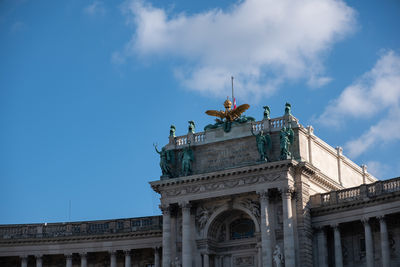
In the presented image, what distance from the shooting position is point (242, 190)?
214 feet

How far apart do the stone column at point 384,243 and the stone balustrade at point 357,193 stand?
2197 mm

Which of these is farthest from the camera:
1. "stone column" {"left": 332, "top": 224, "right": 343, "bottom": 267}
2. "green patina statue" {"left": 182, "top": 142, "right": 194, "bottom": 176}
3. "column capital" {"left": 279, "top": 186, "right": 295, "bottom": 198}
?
"green patina statue" {"left": 182, "top": 142, "right": 194, "bottom": 176}

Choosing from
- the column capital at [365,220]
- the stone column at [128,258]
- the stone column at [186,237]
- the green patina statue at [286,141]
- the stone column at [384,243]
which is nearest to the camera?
the stone column at [384,243]

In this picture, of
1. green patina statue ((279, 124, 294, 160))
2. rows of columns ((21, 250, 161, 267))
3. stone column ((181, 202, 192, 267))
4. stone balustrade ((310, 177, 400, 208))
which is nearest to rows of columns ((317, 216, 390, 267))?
stone balustrade ((310, 177, 400, 208))

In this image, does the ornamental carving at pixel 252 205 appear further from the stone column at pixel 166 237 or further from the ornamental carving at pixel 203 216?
the stone column at pixel 166 237

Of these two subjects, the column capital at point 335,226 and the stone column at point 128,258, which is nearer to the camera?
the column capital at point 335,226

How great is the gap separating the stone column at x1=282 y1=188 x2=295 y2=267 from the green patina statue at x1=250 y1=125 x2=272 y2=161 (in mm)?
3643

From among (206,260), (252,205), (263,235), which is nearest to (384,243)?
(263,235)

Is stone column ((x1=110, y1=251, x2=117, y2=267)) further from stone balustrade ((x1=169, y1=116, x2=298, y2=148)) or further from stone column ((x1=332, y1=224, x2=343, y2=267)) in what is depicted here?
stone column ((x1=332, y1=224, x2=343, y2=267))

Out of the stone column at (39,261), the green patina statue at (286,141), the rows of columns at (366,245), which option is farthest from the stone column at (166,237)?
the stone column at (39,261)

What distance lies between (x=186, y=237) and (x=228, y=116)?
10953mm

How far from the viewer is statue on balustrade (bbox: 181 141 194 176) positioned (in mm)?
68438

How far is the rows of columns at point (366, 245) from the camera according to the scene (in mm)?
60000

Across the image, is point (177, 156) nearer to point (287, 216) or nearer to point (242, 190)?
point (242, 190)
